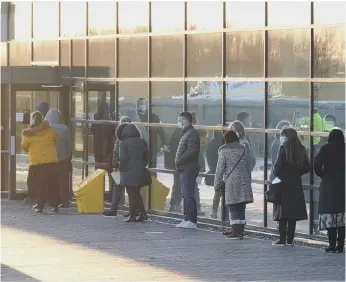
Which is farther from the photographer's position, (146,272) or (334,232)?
(334,232)

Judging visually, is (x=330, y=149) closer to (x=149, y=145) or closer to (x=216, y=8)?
(x=216, y=8)

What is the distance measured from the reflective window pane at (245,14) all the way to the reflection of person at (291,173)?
239cm

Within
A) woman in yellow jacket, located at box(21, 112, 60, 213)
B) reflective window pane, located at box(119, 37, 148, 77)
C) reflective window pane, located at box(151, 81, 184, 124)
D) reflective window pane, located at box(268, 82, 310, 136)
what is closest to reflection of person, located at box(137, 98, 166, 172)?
reflective window pane, located at box(151, 81, 184, 124)

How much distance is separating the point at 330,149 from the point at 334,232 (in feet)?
3.41

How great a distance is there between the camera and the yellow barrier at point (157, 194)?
2017cm

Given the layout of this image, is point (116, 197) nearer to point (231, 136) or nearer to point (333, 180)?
point (231, 136)

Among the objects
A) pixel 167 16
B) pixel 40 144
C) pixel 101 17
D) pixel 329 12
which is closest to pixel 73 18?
pixel 101 17

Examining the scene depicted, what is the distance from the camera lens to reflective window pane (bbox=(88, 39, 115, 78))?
2158 centimetres

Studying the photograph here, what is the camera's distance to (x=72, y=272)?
526 inches

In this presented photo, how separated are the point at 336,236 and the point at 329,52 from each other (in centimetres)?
253

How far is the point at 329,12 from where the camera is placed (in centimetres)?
1616

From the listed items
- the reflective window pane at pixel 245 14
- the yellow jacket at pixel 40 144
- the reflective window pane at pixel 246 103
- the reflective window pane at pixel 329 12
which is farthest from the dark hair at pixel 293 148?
the yellow jacket at pixel 40 144

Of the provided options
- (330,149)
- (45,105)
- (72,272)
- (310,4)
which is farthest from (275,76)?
(45,105)

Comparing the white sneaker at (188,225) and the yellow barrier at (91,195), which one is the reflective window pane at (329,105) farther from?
the yellow barrier at (91,195)
